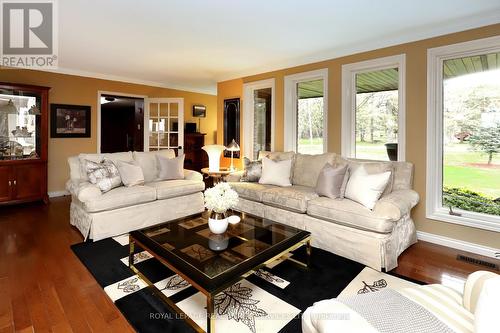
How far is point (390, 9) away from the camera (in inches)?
106

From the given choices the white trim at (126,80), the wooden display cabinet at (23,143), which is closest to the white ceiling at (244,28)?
the white trim at (126,80)

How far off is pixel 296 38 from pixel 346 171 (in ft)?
5.99

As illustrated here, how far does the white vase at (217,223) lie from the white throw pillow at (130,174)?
1.86 metres

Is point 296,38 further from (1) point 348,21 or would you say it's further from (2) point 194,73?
(2) point 194,73

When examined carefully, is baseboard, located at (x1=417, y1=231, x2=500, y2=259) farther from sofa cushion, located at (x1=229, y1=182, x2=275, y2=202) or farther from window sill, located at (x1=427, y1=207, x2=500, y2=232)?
sofa cushion, located at (x1=229, y1=182, x2=275, y2=202)

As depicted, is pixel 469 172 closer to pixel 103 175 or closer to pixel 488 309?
pixel 488 309

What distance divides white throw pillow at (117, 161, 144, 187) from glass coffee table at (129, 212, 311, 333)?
1368mm

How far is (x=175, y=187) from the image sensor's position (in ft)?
12.8

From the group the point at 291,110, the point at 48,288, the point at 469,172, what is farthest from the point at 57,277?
the point at 469,172

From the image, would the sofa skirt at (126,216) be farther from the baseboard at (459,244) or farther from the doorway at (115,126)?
the doorway at (115,126)

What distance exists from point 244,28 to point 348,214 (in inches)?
94.2

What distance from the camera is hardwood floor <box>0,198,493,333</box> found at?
1798 millimetres

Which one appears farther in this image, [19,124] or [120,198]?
[19,124]

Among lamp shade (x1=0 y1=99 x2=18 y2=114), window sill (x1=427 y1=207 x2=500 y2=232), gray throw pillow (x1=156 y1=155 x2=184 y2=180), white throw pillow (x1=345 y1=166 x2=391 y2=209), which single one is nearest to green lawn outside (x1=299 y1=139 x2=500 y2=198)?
window sill (x1=427 y1=207 x2=500 y2=232)
